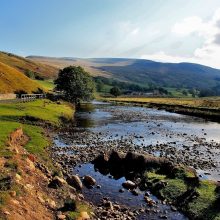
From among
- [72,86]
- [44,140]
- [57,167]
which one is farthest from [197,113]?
[57,167]

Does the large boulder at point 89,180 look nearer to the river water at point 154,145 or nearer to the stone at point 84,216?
the river water at point 154,145

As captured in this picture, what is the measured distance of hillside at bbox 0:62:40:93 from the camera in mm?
141950

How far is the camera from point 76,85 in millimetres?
145250

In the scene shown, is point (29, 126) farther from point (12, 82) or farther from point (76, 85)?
point (12, 82)

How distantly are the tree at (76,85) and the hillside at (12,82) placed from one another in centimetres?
1336

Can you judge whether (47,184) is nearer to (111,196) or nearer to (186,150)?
(111,196)

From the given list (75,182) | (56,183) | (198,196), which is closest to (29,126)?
(75,182)

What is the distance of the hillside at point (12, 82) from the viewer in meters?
142

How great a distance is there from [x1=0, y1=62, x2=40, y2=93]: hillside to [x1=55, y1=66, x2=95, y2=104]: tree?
13.4 meters

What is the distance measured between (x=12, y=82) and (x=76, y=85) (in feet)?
85.3

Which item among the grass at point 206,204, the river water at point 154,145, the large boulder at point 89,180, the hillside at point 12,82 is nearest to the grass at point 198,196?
the grass at point 206,204

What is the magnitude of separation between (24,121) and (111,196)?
142 ft

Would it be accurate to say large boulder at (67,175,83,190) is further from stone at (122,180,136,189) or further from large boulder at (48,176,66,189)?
stone at (122,180,136,189)

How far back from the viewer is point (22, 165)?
35.5 meters
